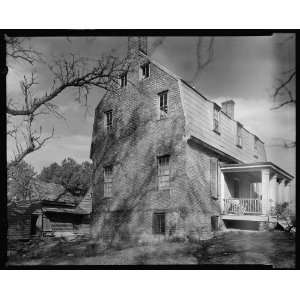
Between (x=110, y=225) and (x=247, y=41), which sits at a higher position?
(x=247, y=41)

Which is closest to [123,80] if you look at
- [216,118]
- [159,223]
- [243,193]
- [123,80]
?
[123,80]

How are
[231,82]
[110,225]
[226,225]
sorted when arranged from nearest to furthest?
[231,82] → [110,225] → [226,225]

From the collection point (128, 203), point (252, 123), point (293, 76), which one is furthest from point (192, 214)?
point (293, 76)

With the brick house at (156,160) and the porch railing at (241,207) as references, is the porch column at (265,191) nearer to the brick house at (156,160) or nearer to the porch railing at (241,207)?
the brick house at (156,160)

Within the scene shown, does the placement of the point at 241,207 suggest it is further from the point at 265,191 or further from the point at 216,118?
the point at 216,118

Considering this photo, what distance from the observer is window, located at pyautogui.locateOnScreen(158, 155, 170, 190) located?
37.0 feet

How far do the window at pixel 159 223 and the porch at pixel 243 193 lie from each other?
3.06 m

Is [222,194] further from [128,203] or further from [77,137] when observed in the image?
[77,137]

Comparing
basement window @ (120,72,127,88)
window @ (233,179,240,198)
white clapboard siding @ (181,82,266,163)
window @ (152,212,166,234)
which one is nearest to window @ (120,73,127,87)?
basement window @ (120,72,127,88)

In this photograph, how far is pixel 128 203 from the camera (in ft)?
35.3

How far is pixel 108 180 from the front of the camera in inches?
425

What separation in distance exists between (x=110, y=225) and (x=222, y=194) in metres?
4.83

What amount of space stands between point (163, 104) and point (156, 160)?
1.96 m

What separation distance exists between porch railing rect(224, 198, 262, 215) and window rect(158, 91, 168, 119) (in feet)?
13.5
